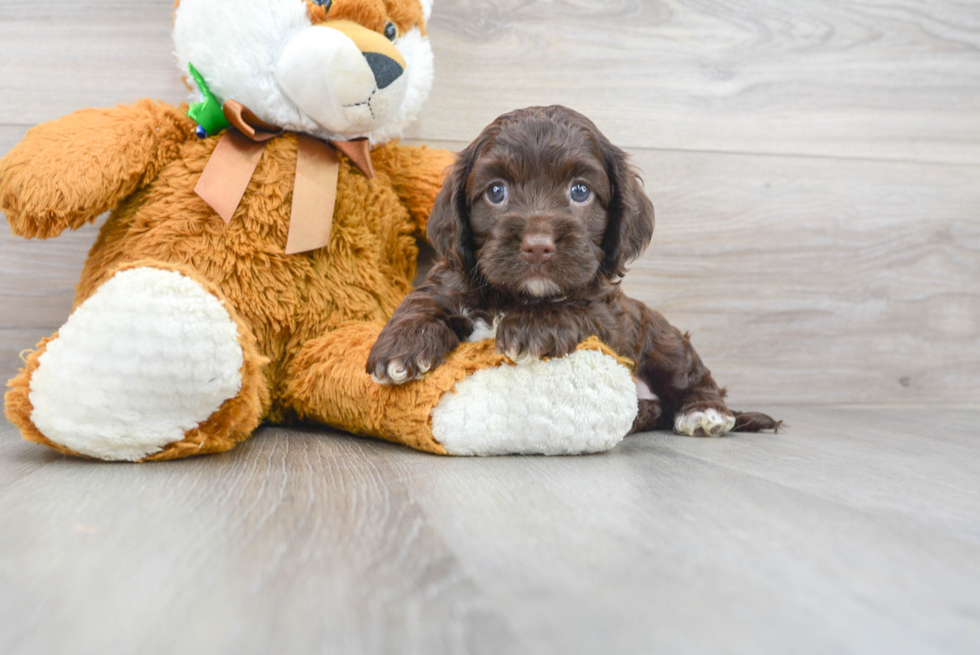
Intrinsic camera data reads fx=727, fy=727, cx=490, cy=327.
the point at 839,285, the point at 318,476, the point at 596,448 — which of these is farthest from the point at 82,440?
the point at 839,285

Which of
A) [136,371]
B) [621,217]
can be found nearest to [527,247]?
[621,217]

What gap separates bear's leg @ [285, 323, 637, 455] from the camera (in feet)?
4.41

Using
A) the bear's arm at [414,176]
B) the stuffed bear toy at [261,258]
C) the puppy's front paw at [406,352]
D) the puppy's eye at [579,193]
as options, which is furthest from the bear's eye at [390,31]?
the puppy's front paw at [406,352]

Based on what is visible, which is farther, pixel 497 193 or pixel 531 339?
pixel 497 193

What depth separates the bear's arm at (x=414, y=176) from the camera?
6.14 ft

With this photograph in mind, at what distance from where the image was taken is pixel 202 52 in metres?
1.59

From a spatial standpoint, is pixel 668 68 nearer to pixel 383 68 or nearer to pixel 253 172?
pixel 383 68

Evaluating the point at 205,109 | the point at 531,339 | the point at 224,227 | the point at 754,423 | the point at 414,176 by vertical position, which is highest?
the point at 205,109

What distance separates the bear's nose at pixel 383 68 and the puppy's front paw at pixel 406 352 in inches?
22.5

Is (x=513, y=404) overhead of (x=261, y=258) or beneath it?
beneath

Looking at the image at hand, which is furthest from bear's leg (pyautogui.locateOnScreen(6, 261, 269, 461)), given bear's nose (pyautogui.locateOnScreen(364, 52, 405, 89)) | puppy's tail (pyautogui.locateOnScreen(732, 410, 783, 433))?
puppy's tail (pyautogui.locateOnScreen(732, 410, 783, 433))

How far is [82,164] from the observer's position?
4.87 feet

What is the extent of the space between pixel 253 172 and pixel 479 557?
3.79ft

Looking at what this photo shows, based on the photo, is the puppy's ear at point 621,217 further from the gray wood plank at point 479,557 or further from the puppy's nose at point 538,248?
the gray wood plank at point 479,557
